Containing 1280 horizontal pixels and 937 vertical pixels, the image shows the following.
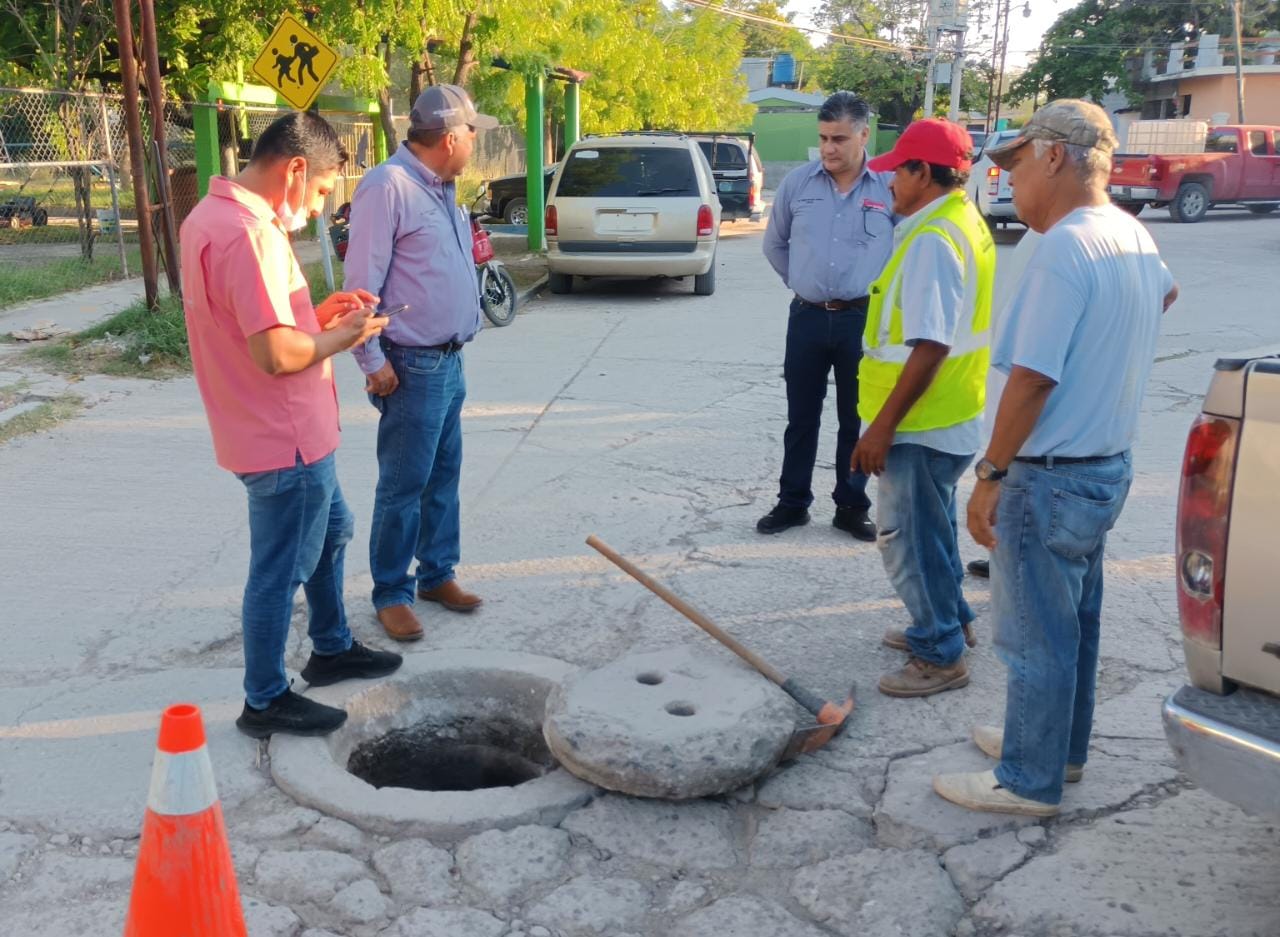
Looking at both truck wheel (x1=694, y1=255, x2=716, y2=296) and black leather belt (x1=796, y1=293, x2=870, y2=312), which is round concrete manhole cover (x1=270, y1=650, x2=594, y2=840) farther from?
truck wheel (x1=694, y1=255, x2=716, y2=296)

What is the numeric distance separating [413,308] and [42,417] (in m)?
4.36

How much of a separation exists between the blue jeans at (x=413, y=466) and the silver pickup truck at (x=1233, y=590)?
2609mm

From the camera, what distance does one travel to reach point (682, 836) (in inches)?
129

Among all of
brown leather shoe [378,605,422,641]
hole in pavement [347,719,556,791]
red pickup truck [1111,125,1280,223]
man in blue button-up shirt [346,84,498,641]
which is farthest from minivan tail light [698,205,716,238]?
red pickup truck [1111,125,1280,223]

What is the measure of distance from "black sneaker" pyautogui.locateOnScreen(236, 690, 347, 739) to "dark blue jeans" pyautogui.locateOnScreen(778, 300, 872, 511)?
2.70 m

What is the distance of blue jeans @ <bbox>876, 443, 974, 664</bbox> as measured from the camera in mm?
3949

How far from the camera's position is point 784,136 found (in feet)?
164

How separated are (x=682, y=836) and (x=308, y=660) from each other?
1.62 meters

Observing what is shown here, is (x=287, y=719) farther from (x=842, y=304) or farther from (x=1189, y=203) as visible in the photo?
(x=1189, y=203)

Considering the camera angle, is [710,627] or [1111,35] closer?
[710,627]

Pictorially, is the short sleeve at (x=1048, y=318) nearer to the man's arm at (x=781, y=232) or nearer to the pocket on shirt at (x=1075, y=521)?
the pocket on shirt at (x=1075, y=521)

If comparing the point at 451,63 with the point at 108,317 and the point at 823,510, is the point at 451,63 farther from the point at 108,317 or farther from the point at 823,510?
the point at 823,510

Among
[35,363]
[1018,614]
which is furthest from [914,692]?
[35,363]

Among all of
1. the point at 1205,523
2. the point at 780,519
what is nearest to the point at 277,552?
the point at 1205,523
